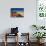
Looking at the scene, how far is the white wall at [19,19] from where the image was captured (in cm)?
725

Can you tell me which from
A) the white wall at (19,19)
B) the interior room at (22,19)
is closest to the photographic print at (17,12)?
the interior room at (22,19)

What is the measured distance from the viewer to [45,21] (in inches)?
290

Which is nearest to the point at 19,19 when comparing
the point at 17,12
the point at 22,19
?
the point at 22,19

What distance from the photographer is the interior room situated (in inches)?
285

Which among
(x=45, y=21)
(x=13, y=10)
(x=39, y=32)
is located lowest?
(x=39, y=32)

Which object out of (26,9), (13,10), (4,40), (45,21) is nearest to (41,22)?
(45,21)

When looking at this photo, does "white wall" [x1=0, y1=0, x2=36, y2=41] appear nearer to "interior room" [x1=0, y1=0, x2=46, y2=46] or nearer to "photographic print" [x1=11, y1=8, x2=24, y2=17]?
"interior room" [x1=0, y1=0, x2=46, y2=46]

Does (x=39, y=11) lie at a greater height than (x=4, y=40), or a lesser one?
greater

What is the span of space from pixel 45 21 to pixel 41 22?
0.18 metres

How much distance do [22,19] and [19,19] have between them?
0.13m

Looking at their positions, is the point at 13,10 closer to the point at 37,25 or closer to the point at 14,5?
the point at 14,5

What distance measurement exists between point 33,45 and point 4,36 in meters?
1.36

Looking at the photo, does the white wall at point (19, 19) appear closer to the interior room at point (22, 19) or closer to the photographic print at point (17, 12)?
the interior room at point (22, 19)

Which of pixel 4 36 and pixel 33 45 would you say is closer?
pixel 33 45
